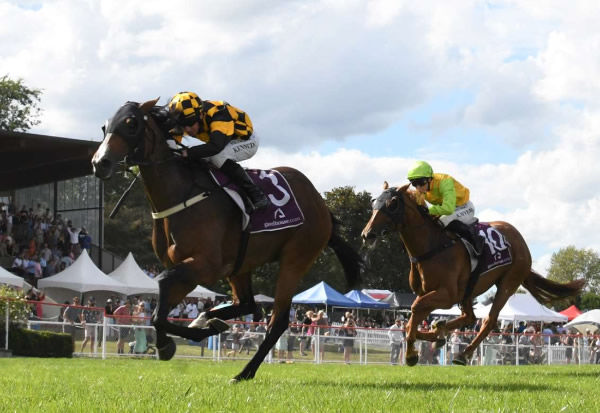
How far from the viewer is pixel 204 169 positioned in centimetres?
805

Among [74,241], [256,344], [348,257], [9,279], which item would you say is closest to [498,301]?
[348,257]

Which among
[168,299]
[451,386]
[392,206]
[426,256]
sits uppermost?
[392,206]

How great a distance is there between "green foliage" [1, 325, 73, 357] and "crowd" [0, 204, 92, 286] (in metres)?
10.7

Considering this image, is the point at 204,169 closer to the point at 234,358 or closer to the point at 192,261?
the point at 192,261

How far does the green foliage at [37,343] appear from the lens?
19000mm

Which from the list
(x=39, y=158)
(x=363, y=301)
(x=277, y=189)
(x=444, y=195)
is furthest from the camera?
(x=363, y=301)

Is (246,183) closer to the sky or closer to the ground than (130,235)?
closer to the ground

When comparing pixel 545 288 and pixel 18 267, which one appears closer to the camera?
pixel 545 288

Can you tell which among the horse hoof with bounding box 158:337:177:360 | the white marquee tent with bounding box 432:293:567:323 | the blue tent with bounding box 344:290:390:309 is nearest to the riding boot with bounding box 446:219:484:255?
the horse hoof with bounding box 158:337:177:360

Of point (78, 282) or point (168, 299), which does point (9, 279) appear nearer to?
point (78, 282)

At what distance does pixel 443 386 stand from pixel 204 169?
2.97m

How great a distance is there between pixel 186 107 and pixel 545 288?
8112 mm

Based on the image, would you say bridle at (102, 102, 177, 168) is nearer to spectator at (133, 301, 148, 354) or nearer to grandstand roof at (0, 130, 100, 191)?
spectator at (133, 301, 148, 354)

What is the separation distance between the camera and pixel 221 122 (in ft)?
26.8
